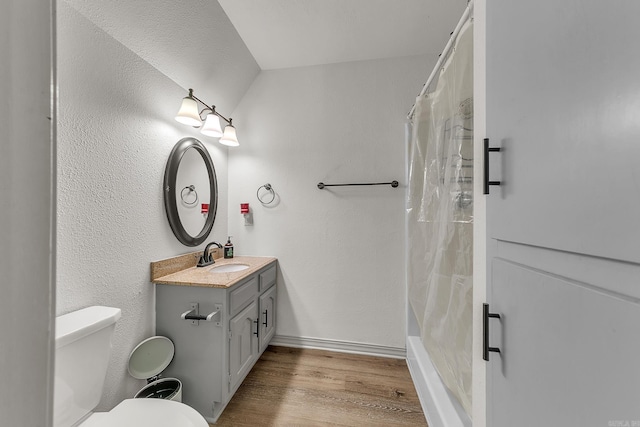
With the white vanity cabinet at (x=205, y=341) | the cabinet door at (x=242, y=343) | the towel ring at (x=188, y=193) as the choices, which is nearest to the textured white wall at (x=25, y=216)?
the white vanity cabinet at (x=205, y=341)

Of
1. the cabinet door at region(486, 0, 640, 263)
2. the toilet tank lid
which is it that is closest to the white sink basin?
the toilet tank lid

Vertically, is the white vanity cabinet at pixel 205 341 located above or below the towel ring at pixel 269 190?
below

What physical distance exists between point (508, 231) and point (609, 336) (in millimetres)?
266

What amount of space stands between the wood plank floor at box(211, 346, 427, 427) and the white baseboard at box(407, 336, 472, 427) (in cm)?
10

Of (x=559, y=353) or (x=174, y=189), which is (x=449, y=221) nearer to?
(x=559, y=353)

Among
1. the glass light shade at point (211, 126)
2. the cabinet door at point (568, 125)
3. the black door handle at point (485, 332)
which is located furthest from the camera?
the glass light shade at point (211, 126)

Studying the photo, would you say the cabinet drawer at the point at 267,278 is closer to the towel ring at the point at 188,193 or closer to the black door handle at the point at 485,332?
the towel ring at the point at 188,193

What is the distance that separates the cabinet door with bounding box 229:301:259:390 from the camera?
4.62ft

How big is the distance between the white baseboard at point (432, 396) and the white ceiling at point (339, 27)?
91.2 inches

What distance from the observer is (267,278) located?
1.93 m

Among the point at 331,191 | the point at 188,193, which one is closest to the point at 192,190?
the point at 188,193

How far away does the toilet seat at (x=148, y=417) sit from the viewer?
0.90 metres

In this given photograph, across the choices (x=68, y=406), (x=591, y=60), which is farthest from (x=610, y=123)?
(x=68, y=406)

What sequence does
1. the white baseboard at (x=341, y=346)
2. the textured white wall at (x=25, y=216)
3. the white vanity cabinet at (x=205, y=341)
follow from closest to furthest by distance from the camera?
1. the textured white wall at (x=25, y=216)
2. the white vanity cabinet at (x=205, y=341)
3. the white baseboard at (x=341, y=346)
